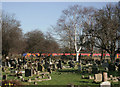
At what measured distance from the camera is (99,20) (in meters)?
29.7

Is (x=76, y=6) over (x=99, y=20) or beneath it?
over

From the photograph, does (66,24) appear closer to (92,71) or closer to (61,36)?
(61,36)

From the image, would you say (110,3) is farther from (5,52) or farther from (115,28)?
(5,52)

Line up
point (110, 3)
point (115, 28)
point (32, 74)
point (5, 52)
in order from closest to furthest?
1. point (32, 74)
2. point (115, 28)
3. point (110, 3)
4. point (5, 52)

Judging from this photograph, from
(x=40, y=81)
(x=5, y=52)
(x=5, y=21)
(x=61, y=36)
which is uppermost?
(x=5, y=21)

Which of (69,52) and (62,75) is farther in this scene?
(69,52)

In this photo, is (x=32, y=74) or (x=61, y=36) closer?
(x=32, y=74)

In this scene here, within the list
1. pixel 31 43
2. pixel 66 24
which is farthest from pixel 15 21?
pixel 31 43

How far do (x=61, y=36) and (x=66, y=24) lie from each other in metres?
2.49

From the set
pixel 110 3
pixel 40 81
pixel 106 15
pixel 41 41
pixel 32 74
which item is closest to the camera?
pixel 40 81

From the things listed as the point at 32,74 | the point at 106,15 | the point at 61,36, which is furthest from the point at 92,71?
the point at 61,36

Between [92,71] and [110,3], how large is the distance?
15.9 m

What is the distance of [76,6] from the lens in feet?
135

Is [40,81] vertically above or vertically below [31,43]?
below
